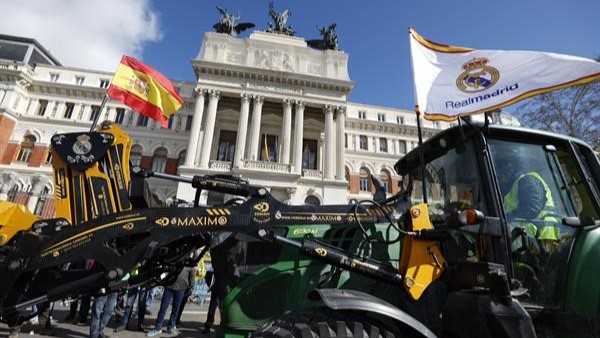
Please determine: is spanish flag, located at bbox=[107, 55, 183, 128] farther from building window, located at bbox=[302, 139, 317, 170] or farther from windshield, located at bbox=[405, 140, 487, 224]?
building window, located at bbox=[302, 139, 317, 170]

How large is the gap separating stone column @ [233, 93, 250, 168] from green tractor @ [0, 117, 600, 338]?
21.8 m

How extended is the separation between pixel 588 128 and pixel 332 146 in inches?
651

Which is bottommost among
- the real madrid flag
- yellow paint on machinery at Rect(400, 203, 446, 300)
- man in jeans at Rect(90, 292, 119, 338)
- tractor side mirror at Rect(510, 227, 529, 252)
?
man in jeans at Rect(90, 292, 119, 338)

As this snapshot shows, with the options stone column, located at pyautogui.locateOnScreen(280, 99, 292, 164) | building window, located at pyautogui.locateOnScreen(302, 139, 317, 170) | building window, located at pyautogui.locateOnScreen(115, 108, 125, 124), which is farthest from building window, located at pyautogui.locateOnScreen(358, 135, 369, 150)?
building window, located at pyautogui.locateOnScreen(115, 108, 125, 124)

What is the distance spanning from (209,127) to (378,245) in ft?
81.8

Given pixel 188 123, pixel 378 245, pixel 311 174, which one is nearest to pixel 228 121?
pixel 188 123

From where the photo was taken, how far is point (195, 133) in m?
25.7

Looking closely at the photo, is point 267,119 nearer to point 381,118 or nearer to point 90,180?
point 381,118

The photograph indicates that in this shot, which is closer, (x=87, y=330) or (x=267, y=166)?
(x=87, y=330)

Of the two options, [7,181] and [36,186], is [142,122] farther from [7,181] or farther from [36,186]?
[7,181]

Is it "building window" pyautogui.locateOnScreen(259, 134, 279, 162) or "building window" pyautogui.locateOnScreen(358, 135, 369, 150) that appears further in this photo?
"building window" pyautogui.locateOnScreen(358, 135, 369, 150)

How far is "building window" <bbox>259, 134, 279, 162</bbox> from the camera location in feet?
94.4

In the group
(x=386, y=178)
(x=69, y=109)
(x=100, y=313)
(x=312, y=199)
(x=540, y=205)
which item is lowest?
(x=100, y=313)

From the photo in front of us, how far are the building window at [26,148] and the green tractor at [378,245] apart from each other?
34845mm
